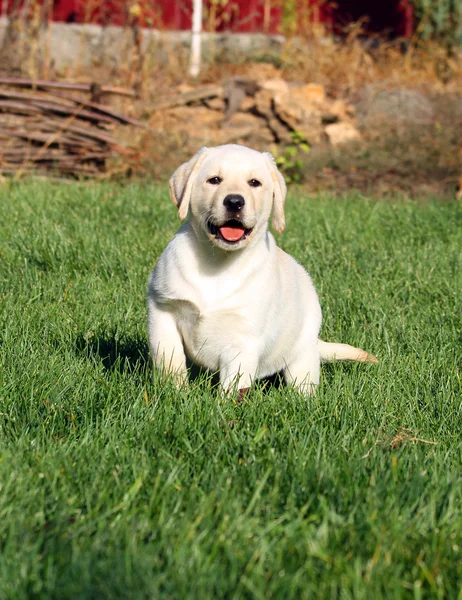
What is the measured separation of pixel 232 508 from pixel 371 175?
7.23 meters

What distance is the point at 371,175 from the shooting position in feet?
29.4

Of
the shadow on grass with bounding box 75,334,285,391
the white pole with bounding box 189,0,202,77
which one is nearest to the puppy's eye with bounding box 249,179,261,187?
the shadow on grass with bounding box 75,334,285,391

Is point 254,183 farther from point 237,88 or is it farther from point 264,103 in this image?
point 237,88

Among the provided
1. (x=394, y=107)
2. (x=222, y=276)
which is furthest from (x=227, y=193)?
(x=394, y=107)

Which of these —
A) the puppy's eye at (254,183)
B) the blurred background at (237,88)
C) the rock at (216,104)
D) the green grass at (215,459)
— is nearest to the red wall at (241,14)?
the blurred background at (237,88)

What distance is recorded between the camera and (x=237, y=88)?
408 inches

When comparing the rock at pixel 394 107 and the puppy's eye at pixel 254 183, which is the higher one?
the rock at pixel 394 107

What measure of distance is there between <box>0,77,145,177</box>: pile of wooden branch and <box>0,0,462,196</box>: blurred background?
0.01 meters

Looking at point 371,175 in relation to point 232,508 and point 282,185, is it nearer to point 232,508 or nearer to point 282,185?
point 282,185

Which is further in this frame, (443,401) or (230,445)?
(443,401)

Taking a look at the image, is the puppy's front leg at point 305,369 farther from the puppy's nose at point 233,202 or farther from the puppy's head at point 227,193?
the puppy's nose at point 233,202

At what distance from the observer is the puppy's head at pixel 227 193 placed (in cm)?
319

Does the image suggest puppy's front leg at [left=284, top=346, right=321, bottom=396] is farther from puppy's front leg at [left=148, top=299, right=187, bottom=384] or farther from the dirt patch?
the dirt patch

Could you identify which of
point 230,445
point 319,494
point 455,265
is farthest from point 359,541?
point 455,265
